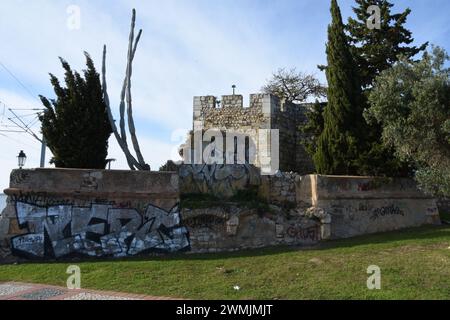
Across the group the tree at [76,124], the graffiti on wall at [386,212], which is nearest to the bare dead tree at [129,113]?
the tree at [76,124]

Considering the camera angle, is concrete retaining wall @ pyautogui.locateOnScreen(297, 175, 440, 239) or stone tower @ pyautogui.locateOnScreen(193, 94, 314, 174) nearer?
concrete retaining wall @ pyautogui.locateOnScreen(297, 175, 440, 239)

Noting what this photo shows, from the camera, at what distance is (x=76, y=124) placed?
1402 cm

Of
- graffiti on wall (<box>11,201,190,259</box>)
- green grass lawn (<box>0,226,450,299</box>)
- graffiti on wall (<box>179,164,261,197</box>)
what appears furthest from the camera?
graffiti on wall (<box>179,164,261,197</box>)

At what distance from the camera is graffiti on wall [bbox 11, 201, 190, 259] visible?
12.2 metres

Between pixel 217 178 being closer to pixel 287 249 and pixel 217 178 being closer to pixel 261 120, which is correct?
pixel 287 249

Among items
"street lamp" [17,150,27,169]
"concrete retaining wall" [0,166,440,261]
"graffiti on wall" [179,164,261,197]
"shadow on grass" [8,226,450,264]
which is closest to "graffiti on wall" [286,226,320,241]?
"concrete retaining wall" [0,166,440,261]

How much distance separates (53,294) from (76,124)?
269 inches

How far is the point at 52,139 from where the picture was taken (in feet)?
46.2

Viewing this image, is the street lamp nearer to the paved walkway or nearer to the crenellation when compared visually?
the paved walkway

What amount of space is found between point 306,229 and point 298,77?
915 inches

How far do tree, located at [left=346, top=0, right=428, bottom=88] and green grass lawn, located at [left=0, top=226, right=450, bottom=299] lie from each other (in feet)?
30.4

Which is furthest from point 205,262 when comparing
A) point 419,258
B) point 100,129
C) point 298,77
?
point 298,77
